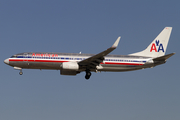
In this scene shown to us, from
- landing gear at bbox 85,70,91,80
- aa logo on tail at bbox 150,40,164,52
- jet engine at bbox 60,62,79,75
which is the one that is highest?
aa logo on tail at bbox 150,40,164,52

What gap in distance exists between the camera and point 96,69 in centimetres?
4447

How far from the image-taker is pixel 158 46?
50.1 metres

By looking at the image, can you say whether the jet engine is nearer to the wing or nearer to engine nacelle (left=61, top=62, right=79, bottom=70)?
engine nacelle (left=61, top=62, right=79, bottom=70)

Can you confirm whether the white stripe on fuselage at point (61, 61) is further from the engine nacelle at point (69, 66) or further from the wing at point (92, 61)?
the wing at point (92, 61)

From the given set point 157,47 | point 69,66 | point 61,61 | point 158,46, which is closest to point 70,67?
point 69,66

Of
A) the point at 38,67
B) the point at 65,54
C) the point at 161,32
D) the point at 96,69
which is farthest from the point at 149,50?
the point at 38,67

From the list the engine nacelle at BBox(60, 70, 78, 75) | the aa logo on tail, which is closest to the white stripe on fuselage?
the engine nacelle at BBox(60, 70, 78, 75)

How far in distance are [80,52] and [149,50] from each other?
11.4 metres

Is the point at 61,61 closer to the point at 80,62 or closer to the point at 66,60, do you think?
the point at 66,60

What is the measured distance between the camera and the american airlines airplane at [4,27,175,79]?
42969mm

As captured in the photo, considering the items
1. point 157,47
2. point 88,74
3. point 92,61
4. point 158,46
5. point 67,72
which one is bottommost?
point 88,74

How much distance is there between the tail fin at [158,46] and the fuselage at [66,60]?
300 cm

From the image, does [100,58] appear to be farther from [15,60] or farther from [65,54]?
[15,60]

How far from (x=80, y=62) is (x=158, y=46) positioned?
14.6 meters
